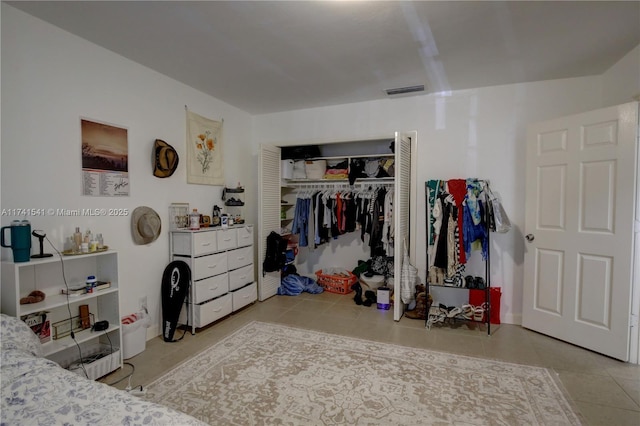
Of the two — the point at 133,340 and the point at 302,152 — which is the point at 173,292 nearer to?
the point at 133,340

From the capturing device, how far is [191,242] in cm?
312

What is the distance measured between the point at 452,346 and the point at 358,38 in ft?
9.33

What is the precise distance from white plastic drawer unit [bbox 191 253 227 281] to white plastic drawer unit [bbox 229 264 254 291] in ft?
0.58

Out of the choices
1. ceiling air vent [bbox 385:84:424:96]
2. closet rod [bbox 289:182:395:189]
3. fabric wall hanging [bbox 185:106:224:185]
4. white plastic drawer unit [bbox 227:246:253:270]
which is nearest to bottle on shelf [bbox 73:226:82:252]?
fabric wall hanging [bbox 185:106:224:185]

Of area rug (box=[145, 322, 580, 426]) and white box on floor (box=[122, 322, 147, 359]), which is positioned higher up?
white box on floor (box=[122, 322, 147, 359])

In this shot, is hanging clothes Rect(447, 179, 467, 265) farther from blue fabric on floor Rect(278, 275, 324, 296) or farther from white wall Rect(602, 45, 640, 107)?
blue fabric on floor Rect(278, 275, 324, 296)

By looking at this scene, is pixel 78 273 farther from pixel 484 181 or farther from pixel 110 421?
pixel 484 181

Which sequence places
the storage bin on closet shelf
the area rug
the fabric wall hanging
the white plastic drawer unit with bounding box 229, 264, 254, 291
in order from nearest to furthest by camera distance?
1. the area rug
2. the fabric wall hanging
3. the white plastic drawer unit with bounding box 229, 264, 254, 291
4. the storage bin on closet shelf

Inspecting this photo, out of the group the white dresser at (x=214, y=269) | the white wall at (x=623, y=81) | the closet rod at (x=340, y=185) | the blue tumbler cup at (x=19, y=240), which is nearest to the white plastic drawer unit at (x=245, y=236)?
the white dresser at (x=214, y=269)

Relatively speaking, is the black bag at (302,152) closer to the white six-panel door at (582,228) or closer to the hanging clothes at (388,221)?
the hanging clothes at (388,221)

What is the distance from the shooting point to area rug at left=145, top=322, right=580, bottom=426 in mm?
1920

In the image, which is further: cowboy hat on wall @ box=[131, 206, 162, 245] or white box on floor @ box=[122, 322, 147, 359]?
cowboy hat on wall @ box=[131, 206, 162, 245]

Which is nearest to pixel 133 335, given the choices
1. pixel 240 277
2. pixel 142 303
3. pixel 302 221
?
pixel 142 303

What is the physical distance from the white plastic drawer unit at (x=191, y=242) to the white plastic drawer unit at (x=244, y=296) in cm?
69
